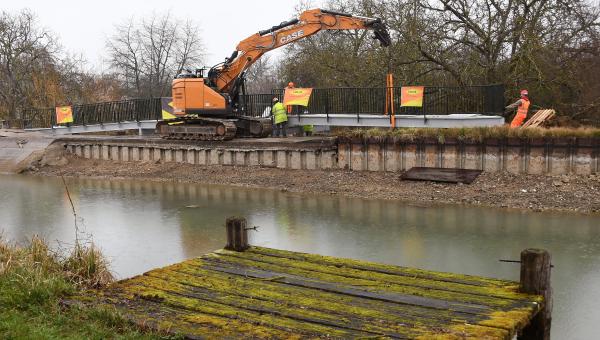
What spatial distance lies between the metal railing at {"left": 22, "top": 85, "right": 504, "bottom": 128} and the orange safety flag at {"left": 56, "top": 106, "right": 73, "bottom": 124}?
0.89 ft

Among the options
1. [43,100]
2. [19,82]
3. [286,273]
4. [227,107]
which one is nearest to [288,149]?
[227,107]

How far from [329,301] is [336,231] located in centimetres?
606

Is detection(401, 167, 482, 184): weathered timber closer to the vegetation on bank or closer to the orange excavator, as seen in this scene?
the vegetation on bank

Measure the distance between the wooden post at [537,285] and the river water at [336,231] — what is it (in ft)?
2.64

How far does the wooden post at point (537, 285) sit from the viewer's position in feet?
18.2

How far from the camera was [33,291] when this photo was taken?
18.8 ft

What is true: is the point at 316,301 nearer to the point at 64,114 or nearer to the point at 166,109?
the point at 166,109

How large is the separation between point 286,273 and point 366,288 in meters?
1.04

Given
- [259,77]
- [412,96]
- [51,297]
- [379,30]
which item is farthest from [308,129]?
[259,77]

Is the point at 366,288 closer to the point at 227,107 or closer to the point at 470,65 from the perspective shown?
the point at 227,107

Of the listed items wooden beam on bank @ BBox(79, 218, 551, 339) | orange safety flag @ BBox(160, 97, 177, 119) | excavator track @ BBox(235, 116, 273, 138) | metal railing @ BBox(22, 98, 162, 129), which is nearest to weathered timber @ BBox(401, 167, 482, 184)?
excavator track @ BBox(235, 116, 273, 138)

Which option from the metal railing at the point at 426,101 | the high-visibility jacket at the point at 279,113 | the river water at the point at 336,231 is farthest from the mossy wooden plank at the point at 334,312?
the high-visibility jacket at the point at 279,113

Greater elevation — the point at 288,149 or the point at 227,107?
the point at 227,107

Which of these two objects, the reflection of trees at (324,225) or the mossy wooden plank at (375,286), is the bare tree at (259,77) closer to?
the reflection of trees at (324,225)
